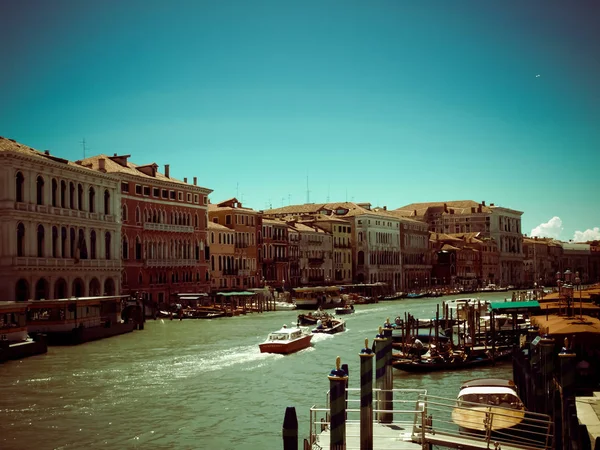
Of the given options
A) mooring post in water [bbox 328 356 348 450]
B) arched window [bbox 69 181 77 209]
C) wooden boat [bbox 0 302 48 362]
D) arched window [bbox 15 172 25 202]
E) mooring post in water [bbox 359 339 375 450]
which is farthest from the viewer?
arched window [bbox 69 181 77 209]

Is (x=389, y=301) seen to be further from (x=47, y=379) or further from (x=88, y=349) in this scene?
(x=47, y=379)

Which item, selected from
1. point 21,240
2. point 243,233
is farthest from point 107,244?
point 243,233

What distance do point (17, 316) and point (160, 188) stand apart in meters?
20.2

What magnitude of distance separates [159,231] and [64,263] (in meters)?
10.3

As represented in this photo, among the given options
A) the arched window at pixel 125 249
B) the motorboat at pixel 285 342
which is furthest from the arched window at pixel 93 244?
the motorboat at pixel 285 342

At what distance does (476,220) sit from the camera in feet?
289

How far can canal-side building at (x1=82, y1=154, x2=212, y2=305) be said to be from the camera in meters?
41.2

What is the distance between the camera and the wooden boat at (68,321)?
88.7ft

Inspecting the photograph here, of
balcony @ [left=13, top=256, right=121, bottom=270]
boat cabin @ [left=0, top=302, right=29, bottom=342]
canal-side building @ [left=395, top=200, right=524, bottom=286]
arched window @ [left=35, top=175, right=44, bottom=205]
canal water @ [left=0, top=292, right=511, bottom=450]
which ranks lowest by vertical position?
canal water @ [left=0, top=292, right=511, bottom=450]

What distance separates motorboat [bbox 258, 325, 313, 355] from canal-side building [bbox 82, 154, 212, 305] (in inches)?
663

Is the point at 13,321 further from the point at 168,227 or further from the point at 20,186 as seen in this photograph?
the point at 168,227

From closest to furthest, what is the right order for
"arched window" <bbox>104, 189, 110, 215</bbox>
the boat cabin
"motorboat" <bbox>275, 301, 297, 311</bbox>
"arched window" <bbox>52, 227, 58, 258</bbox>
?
the boat cabin → "arched window" <bbox>52, 227, 58, 258</bbox> → "arched window" <bbox>104, 189, 110, 215</bbox> → "motorboat" <bbox>275, 301, 297, 311</bbox>

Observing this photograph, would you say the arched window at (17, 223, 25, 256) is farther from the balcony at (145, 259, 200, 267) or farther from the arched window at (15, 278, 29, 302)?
the balcony at (145, 259, 200, 267)

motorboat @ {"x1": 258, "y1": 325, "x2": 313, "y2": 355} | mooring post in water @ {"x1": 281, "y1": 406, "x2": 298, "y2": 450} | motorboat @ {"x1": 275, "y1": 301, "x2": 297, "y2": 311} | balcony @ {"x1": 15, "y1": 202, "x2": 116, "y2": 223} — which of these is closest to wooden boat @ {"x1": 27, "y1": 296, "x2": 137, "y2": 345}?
balcony @ {"x1": 15, "y1": 202, "x2": 116, "y2": 223}
